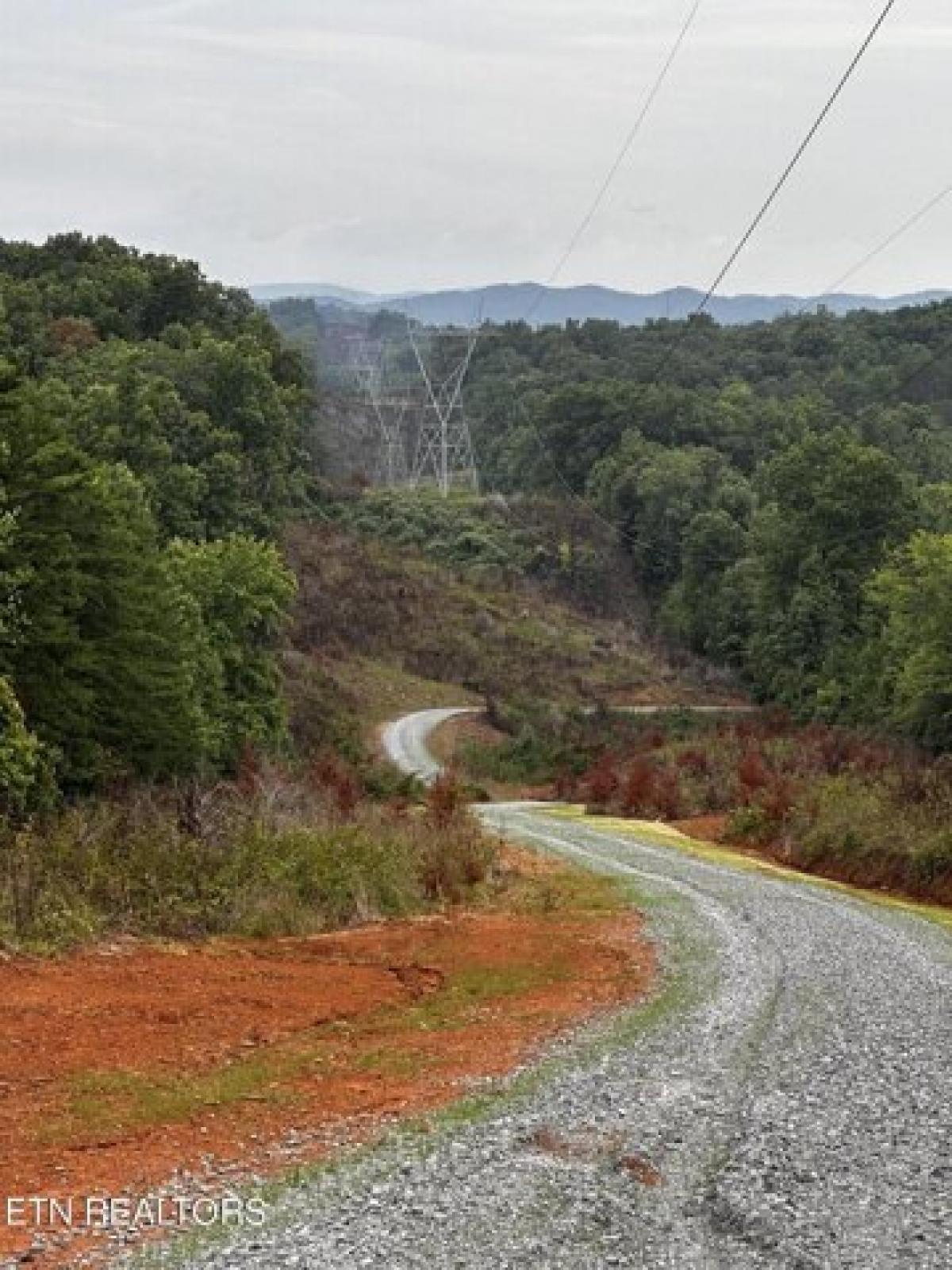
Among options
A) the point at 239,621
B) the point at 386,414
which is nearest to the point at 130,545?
the point at 239,621

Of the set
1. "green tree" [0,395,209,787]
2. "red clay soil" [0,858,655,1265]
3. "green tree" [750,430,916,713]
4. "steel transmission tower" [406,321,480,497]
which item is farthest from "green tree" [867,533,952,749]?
"steel transmission tower" [406,321,480,497]

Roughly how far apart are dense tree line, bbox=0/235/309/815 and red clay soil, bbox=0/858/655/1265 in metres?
8.70

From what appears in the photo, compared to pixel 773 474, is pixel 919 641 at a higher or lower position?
lower

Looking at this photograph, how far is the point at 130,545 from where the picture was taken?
30531 millimetres

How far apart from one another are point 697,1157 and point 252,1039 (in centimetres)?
352

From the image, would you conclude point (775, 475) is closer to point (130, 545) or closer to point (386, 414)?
point (130, 545)

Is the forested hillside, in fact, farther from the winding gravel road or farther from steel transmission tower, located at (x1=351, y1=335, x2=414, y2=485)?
the winding gravel road

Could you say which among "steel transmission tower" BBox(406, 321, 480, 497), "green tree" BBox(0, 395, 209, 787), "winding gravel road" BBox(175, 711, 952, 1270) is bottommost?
"winding gravel road" BBox(175, 711, 952, 1270)

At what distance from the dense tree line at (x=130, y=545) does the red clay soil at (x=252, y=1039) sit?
8.70 m

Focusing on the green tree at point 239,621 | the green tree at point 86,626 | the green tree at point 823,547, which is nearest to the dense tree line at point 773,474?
the green tree at point 823,547

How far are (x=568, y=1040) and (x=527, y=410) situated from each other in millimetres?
141969

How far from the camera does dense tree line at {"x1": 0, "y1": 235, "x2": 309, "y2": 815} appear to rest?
26062 millimetres

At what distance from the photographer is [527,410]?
150375mm

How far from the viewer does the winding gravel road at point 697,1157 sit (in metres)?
7.07
